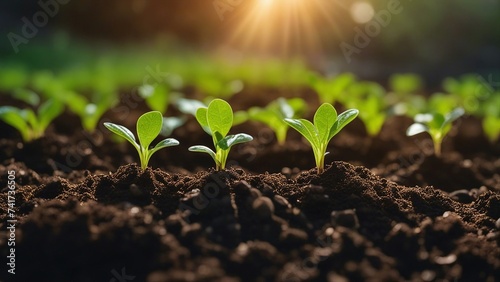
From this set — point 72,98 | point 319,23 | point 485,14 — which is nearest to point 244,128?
point 72,98

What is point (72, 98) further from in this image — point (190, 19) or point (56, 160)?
point (190, 19)

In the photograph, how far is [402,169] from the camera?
3889mm

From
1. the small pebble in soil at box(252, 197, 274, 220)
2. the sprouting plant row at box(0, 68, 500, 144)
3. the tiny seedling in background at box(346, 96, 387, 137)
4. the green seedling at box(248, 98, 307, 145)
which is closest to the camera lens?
the small pebble in soil at box(252, 197, 274, 220)

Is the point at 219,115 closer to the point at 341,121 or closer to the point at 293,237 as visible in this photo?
the point at 341,121

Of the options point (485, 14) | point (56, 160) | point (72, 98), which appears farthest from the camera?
point (485, 14)

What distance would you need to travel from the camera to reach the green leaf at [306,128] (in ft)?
8.66

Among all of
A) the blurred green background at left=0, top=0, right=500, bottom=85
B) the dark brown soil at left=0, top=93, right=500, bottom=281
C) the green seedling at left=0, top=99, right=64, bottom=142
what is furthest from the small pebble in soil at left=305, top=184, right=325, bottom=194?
the blurred green background at left=0, top=0, right=500, bottom=85

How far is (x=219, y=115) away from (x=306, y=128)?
404 mm

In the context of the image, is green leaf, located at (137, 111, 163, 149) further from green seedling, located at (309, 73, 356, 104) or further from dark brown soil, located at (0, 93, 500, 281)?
green seedling, located at (309, 73, 356, 104)

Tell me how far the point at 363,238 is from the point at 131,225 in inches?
33.1

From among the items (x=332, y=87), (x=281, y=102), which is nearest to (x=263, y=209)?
(x=281, y=102)

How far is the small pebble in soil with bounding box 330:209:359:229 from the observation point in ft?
7.26

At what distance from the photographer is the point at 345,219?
221 cm

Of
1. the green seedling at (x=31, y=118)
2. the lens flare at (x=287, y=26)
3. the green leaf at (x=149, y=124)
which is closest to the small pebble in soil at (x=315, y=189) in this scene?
the green leaf at (x=149, y=124)
